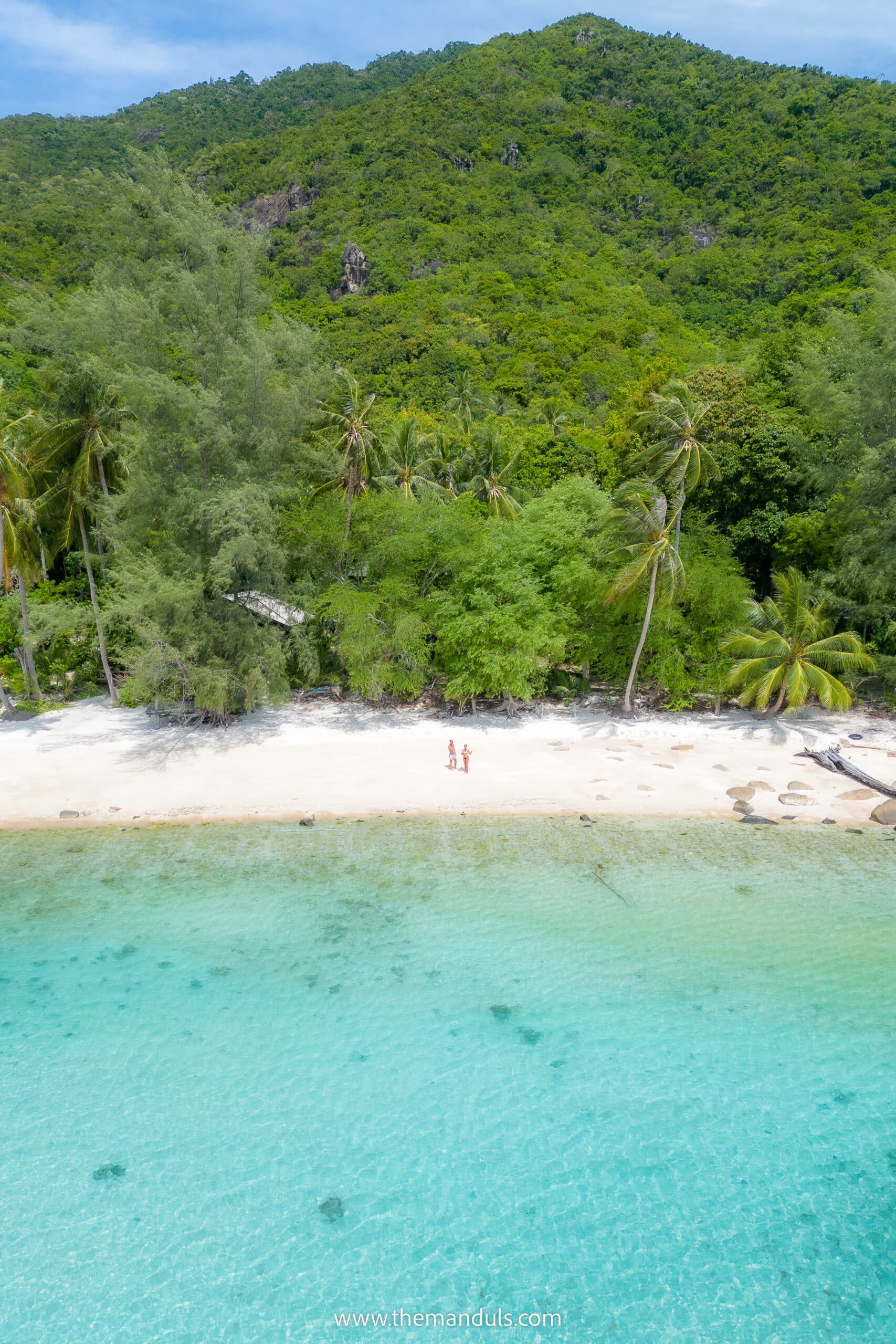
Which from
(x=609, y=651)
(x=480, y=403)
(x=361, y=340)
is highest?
(x=361, y=340)

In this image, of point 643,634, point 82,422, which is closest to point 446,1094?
point 643,634

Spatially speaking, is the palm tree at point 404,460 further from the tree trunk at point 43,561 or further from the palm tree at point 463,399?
the palm tree at point 463,399

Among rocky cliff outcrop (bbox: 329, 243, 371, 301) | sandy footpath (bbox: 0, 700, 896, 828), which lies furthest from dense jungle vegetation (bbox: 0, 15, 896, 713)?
rocky cliff outcrop (bbox: 329, 243, 371, 301)

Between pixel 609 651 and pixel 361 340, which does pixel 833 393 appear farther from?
pixel 361 340

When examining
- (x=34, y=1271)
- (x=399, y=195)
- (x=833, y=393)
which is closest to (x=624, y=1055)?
(x=34, y=1271)

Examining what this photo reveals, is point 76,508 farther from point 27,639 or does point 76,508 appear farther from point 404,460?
point 404,460
